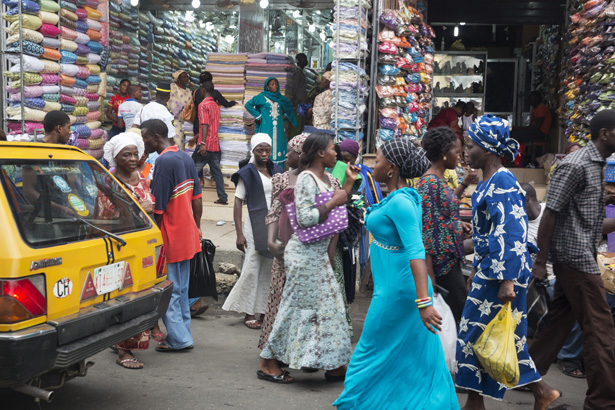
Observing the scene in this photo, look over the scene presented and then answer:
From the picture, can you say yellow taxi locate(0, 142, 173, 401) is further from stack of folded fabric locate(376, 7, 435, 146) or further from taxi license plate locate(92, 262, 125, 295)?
stack of folded fabric locate(376, 7, 435, 146)

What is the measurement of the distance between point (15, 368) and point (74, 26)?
8.66 metres

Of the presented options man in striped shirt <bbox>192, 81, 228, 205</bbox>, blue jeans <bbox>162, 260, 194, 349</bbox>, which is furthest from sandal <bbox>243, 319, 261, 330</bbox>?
man in striped shirt <bbox>192, 81, 228, 205</bbox>

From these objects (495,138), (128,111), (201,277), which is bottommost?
(201,277)

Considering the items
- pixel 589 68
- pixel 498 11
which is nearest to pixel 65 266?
pixel 589 68

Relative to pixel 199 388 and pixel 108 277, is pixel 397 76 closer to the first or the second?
pixel 199 388

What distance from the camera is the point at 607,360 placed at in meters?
4.38

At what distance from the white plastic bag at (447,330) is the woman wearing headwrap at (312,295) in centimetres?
82

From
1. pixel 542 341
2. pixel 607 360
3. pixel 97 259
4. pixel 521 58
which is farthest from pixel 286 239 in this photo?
pixel 521 58

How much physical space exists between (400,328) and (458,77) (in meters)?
15.4

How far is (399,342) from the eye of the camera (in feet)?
12.1

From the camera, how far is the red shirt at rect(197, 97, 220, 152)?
11.4 meters

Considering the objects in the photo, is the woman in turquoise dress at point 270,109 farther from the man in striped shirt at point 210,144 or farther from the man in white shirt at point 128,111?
the man in white shirt at point 128,111

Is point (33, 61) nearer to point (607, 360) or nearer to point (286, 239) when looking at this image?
point (286, 239)

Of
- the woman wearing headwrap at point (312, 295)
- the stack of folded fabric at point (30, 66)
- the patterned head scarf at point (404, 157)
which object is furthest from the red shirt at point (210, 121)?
the patterned head scarf at point (404, 157)
